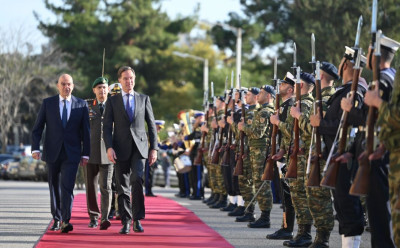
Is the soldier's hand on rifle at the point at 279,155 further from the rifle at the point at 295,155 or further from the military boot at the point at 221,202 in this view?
the military boot at the point at 221,202

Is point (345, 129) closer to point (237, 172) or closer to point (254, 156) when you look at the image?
point (254, 156)

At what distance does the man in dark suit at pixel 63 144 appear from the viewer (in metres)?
11.5

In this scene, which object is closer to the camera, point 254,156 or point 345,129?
point 345,129

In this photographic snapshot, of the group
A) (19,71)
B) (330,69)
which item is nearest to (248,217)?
(330,69)

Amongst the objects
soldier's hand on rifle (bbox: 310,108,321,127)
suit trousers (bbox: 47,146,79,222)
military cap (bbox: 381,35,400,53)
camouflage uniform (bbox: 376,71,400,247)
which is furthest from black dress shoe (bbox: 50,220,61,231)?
camouflage uniform (bbox: 376,71,400,247)

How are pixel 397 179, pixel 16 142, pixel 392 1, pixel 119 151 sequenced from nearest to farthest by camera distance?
pixel 397 179, pixel 119 151, pixel 392 1, pixel 16 142

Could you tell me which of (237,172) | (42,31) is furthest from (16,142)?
(237,172)

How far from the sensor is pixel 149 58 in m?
52.9

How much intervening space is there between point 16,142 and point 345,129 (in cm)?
7156

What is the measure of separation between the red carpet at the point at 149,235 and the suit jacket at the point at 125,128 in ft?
3.25

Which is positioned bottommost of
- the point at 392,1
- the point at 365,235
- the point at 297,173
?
the point at 365,235

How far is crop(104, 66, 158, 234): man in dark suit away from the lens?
11484mm

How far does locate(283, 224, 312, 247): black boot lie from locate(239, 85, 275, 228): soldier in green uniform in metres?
2.29

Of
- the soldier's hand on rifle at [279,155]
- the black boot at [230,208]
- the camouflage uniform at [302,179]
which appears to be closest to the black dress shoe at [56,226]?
the soldier's hand on rifle at [279,155]
